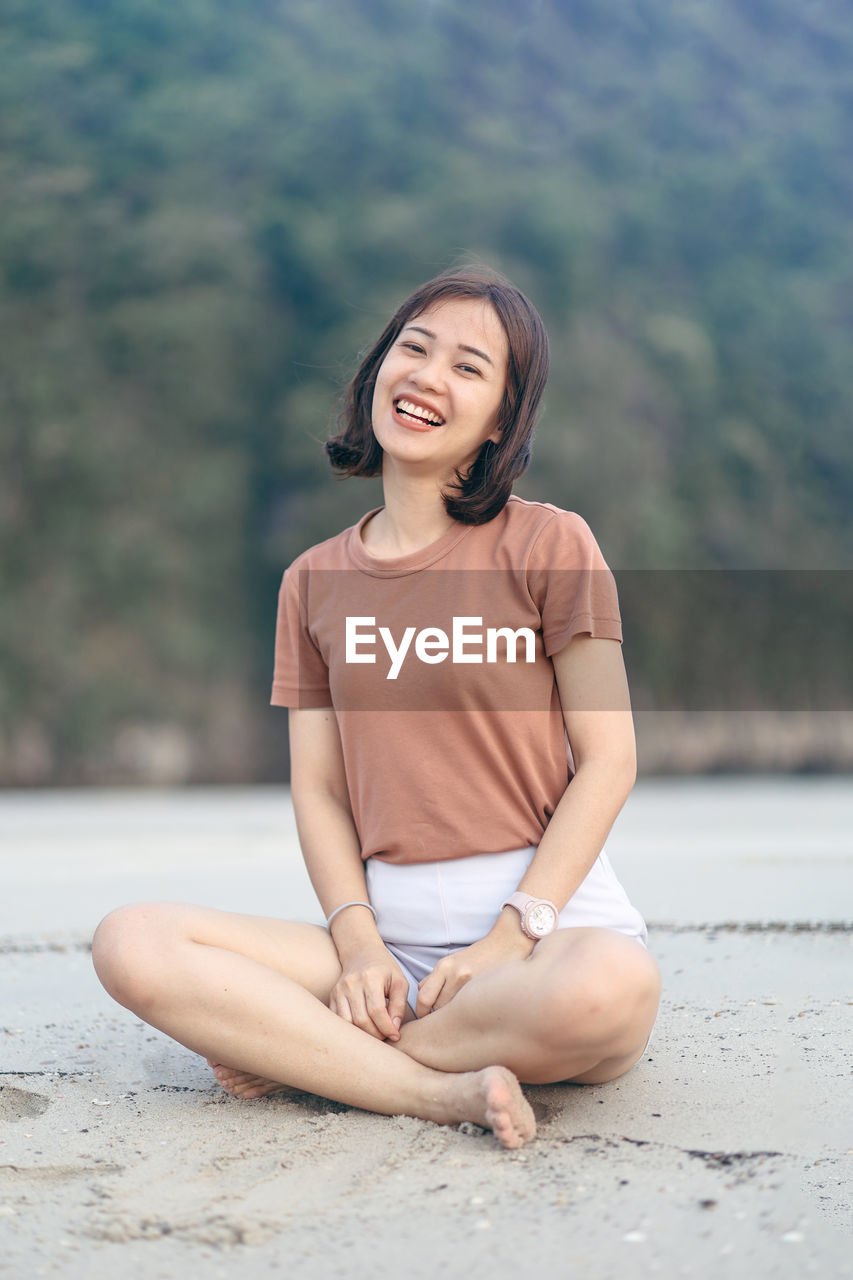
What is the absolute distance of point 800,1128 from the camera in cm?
128

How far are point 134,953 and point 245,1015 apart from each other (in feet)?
0.47

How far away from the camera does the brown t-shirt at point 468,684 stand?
58.8 inches

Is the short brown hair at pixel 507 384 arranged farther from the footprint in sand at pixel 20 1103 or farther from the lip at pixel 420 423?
the footprint in sand at pixel 20 1103

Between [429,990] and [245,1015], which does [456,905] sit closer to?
[429,990]

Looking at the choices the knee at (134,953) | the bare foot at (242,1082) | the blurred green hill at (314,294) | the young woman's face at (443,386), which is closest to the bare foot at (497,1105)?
the bare foot at (242,1082)

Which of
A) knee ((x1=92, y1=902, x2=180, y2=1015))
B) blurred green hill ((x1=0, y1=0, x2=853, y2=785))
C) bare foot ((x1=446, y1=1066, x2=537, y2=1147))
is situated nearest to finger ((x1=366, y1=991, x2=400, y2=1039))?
bare foot ((x1=446, y1=1066, x2=537, y2=1147))

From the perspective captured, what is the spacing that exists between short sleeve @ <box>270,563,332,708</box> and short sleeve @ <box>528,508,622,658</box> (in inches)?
13.2

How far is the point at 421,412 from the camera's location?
1.59m

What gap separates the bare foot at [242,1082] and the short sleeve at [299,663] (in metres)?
0.47

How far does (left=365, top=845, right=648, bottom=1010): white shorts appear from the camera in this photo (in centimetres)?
147

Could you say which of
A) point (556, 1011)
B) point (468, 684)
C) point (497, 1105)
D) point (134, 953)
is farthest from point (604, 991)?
point (134, 953)

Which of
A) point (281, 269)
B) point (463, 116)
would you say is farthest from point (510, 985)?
point (463, 116)

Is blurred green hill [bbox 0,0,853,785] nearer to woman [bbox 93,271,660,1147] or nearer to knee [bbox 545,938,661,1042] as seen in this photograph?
woman [bbox 93,271,660,1147]

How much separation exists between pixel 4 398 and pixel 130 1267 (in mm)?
6563
